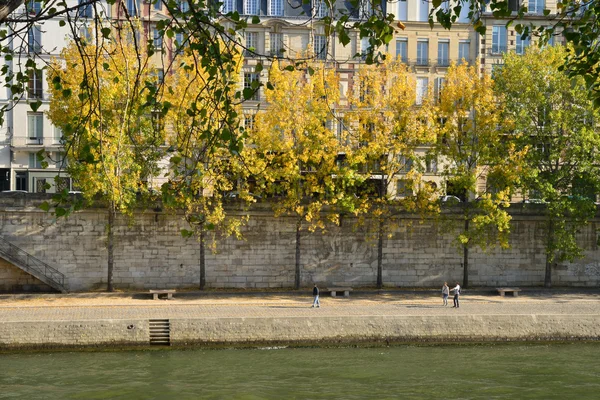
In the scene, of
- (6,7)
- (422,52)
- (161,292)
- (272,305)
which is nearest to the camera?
(6,7)

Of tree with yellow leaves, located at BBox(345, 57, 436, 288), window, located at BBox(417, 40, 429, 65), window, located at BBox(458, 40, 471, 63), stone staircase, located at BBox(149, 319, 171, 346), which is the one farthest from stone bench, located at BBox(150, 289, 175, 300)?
window, located at BBox(458, 40, 471, 63)

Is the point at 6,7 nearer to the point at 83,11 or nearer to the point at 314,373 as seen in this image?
the point at 83,11

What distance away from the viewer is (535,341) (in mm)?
26672

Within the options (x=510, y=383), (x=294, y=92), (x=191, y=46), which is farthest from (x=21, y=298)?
(x=191, y=46)

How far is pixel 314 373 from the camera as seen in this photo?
22.4m

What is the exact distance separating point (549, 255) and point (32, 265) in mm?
18255

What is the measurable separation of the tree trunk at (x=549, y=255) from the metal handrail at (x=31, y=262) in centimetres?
1726

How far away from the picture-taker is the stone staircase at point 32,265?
99.3 ft

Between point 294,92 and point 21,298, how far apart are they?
1156 centimetres

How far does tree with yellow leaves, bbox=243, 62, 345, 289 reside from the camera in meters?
30.9

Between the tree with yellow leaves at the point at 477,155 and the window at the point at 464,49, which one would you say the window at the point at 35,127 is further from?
the window at the point at 464,49

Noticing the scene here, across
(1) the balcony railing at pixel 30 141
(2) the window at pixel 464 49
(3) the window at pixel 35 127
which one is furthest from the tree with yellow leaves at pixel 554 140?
(3) the window at pixel 35 127

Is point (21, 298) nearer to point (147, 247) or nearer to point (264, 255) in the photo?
point (147, 247)

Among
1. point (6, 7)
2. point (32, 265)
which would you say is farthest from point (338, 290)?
point (6, 7)
